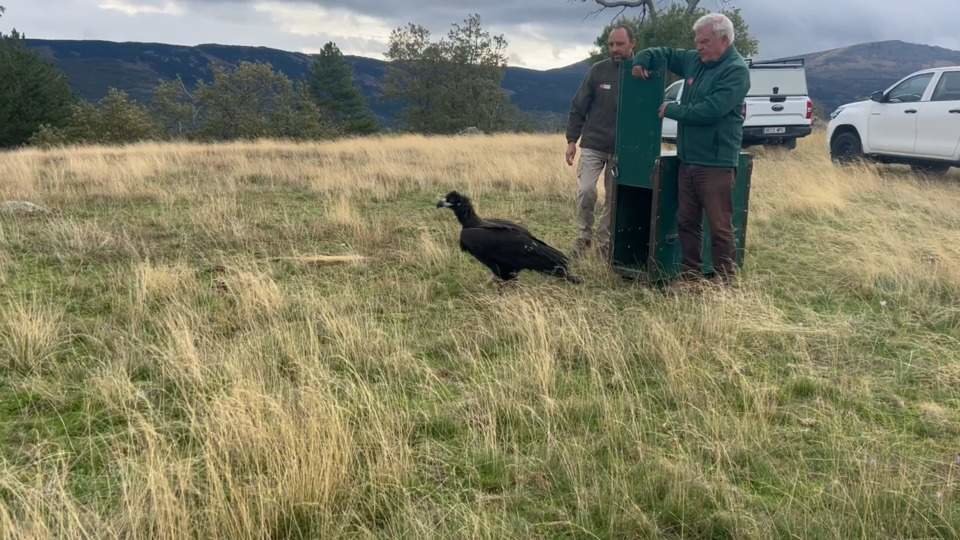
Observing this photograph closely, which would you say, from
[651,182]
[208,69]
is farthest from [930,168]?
[208,69]

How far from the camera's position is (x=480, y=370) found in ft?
12.8

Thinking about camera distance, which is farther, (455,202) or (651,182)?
(455,202)

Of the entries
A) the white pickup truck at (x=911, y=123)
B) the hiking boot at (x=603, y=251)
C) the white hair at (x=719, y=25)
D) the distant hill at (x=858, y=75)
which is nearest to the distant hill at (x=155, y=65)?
the distant hill at (x=858, y=75)

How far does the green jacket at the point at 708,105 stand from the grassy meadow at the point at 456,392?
109 cm

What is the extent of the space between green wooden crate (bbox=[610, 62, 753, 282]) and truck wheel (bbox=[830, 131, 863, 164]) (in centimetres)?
971

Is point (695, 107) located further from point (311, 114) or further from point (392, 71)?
point (392, 71)

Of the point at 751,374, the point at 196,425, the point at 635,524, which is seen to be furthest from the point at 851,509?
the point at 196,425

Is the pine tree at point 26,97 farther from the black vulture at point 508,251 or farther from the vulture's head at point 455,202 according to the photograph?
the black vulture at point 508,251

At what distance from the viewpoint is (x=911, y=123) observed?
12.4 m

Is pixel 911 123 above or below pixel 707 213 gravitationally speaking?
above

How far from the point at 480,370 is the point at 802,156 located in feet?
48.2

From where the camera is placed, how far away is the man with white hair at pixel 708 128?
4.95m

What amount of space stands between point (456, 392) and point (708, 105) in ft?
9.54

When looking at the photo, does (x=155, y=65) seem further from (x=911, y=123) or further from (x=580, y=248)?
(x=580, y=248)
